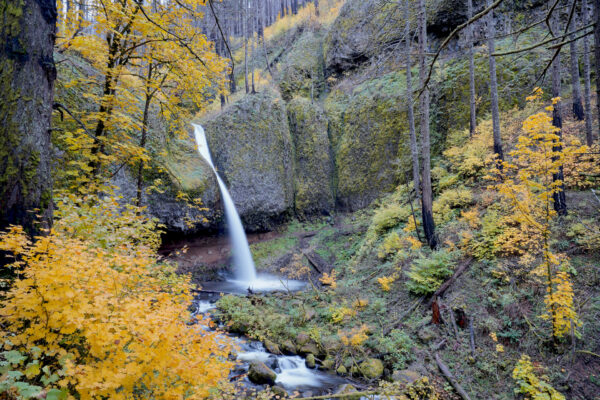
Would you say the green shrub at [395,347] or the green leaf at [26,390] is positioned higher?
the green leaf at [26,390]

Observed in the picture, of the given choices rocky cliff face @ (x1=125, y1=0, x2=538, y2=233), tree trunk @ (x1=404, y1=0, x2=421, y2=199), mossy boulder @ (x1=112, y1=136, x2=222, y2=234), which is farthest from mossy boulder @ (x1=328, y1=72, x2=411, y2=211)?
mossy boulder @ (x1=112, y1=136, x2=222, y2=234)

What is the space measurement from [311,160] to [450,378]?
15219mm

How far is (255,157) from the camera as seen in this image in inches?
697

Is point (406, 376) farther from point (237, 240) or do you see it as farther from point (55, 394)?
point (237, 240)

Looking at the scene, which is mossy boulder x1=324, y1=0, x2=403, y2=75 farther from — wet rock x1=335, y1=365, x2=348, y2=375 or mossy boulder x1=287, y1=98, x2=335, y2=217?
wet rock x1=335, y1=365, x2=348, y2=375

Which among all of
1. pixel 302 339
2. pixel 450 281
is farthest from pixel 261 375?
pixel 450 281

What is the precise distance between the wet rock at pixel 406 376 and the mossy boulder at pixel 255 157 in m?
12.6

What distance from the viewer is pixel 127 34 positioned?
588 cm

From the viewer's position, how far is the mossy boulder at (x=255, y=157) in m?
17.1

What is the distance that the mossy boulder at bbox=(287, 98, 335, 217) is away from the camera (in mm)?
18594

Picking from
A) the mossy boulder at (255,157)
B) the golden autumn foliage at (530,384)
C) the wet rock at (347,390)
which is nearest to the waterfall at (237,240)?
the mossy boulder at (255,157)

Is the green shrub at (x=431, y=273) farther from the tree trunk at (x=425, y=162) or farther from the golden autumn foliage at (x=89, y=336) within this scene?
the golden autumn foliage at (x=89, y=336)

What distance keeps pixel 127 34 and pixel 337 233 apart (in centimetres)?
1247

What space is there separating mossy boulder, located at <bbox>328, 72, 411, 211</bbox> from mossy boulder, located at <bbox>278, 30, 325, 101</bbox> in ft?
14.5
